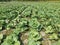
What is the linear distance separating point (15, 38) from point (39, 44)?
18.2 inches

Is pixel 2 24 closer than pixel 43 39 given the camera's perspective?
No

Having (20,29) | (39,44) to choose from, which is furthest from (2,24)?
(39,44)

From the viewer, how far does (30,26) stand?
3.92 metres

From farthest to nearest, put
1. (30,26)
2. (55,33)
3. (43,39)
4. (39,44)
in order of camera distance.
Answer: (30,26)
(55,33)
(43,39)
(39,44)

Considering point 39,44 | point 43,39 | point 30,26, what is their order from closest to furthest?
point 39,44
point 43,39
point 30,26

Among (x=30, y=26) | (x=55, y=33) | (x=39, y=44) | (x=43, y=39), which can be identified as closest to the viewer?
(x=39, y=44)

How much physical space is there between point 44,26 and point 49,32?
0.46 metres

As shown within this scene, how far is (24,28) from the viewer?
3811mm

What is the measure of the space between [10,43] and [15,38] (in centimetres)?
17

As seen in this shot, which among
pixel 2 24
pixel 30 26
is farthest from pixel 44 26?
pixel 2 24

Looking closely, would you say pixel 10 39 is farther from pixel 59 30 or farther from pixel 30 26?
pixel 59 30

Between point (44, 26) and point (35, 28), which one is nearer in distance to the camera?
point (35, 28)

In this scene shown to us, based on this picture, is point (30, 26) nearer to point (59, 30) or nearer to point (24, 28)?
point (24, 28)

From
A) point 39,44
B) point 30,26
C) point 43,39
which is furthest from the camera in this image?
point 30,26
